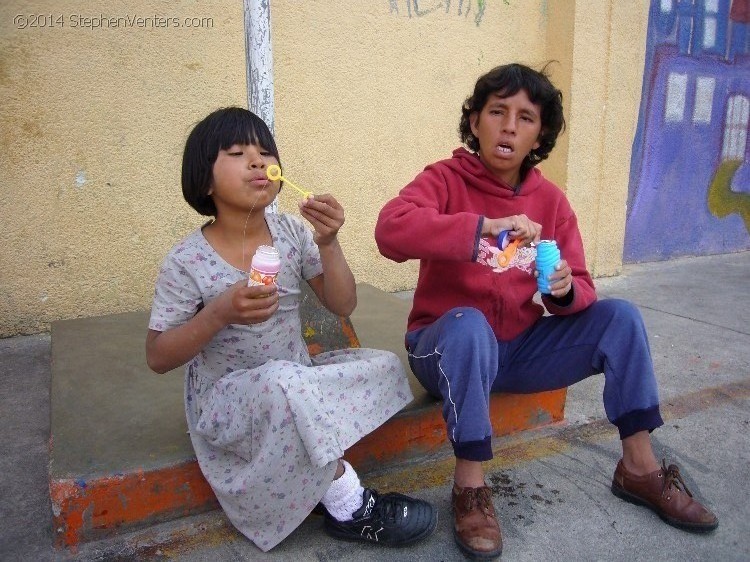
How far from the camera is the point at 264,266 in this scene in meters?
1.38

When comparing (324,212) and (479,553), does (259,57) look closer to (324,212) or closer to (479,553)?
(324,212)

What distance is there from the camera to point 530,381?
6.49 ft

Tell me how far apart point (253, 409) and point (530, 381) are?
2.97ft

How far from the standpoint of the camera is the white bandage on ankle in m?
1.61

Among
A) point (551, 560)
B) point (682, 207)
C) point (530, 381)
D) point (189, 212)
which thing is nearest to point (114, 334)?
point (189, 212)

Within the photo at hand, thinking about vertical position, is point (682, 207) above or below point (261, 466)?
below

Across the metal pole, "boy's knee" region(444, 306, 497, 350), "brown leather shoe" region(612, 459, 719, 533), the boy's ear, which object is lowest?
"brown leather shoe" region(612, 459, 719, 533)

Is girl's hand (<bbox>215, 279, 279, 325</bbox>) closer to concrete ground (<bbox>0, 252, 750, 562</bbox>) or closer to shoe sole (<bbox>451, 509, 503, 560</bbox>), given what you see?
concrete ground (<bbox>0, 252, 750, 562</bbox>)

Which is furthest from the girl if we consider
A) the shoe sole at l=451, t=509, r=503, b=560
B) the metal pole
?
the metal pole

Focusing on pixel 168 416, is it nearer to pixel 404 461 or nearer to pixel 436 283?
pixel 404 461

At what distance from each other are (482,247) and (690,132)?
432 cm

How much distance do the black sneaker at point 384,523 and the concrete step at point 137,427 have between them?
11.0 inches

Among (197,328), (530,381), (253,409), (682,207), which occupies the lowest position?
(682,207)

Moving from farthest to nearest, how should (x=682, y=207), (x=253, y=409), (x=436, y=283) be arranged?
(x=682, y=207) < (x=436, y=283) < (x=253, y=409)
